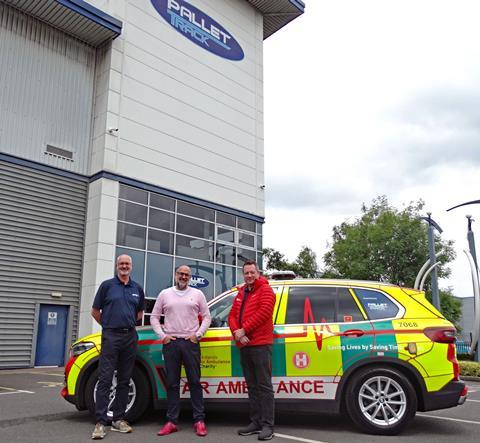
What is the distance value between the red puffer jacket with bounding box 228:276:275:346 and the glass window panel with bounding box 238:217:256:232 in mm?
17230

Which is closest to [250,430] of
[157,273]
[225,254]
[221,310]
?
[221,310]

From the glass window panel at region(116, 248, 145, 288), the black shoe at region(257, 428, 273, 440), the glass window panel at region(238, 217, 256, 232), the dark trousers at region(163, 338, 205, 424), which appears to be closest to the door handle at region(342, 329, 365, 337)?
the black shoe at region(257, 428, 273, 440)

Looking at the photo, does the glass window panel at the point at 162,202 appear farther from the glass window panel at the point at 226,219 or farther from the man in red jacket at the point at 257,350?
the man in red jacket at the point at 257,350

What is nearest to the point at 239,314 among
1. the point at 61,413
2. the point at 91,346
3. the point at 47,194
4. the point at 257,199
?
the point at 91,346

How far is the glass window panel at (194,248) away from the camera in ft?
65.8

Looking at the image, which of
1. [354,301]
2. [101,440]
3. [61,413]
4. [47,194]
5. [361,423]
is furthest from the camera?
[47,194]

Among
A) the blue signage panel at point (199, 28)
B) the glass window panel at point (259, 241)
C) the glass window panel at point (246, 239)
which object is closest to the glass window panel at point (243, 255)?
the glass window panel at point (246, 239)

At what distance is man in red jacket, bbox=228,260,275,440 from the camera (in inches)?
208

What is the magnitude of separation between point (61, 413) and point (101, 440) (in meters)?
1.71

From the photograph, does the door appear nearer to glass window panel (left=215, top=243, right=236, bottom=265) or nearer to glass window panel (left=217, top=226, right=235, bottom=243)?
glass window panel (left=215, top=243, right=236, bottom=265)

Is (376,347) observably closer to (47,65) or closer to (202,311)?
(202,311)

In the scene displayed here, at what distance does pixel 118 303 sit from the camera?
18.4 feet

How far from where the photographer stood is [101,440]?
5.06 meters

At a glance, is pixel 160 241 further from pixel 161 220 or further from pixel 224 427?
pixel 224 427
